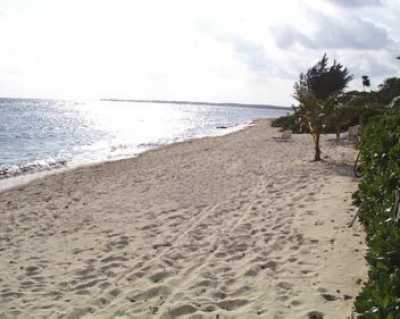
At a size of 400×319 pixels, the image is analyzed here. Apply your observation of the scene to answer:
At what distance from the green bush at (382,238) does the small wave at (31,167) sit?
45.2 feet

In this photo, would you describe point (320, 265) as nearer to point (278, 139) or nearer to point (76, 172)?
point (76, 172)

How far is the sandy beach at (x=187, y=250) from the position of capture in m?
4.30

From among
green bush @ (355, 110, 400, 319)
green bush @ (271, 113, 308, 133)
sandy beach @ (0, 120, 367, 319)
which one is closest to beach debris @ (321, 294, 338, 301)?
sandy beach @ (0, 120, 367, 319)

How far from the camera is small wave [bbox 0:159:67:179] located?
16.1 meters

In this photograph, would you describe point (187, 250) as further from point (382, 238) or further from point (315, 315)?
point (382, 238)

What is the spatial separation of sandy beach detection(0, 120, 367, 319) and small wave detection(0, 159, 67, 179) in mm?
5455

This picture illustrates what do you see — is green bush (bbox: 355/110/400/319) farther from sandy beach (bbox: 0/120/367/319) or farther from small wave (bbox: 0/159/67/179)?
small wave (bbox: 0/159/67/179)

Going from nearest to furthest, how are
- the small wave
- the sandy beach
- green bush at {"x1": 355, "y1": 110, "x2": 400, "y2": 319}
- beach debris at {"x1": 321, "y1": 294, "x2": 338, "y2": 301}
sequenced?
green bush at {"x1": 355, "y1": 110, "x2": 400, "y2": 319}
beach debris at {"x1": 321, "y1": 294, "x2": 338, "y2": 301}
the sandy beach
the small wave

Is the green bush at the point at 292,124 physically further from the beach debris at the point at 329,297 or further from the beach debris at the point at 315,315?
the beach debris at the point at 315,315

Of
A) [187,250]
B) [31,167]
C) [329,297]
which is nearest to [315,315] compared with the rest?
[329,297]

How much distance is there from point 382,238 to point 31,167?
16835mm

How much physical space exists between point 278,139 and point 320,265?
18689 millimetres

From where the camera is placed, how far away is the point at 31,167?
17.8m

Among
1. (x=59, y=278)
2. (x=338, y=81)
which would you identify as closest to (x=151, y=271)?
(x=59, y=278)
